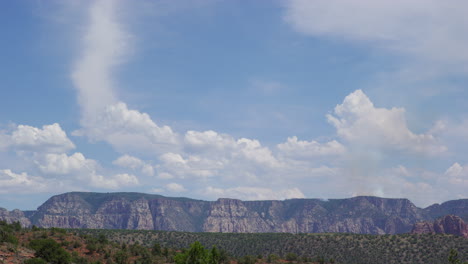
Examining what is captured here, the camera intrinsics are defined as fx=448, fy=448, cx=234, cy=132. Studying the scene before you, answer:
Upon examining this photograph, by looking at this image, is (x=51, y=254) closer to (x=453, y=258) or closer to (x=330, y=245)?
(x=453, y=258)

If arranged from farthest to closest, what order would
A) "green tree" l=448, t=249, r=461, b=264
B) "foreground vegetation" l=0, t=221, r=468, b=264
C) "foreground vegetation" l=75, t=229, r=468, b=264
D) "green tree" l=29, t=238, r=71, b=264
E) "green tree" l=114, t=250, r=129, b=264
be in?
"foreground vegetation" l=75, t=229, r=468, b=264 < "foreground vegetation" l=0, t=221, r=468, b=264 < "green tree" l=448, t=249, r=461, b=264 < "green tree" l=114, t=250, r=129, b=264 < "green tree" l=29, t=238, r=71, b=264

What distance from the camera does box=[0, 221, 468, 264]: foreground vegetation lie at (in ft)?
263

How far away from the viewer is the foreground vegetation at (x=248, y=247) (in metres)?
80.2

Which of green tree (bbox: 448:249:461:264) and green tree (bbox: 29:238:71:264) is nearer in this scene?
green tree (bbox: 29:238:71:264)

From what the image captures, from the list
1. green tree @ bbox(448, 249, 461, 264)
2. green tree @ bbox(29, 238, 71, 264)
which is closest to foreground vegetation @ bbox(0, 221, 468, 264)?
green tree @ bbox(448, 249, 461, 264)

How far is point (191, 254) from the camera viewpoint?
67.1 m

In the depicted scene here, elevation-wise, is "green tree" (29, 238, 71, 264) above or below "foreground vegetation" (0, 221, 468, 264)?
above

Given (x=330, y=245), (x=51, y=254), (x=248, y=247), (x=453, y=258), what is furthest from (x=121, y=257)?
(x=330, y=245)

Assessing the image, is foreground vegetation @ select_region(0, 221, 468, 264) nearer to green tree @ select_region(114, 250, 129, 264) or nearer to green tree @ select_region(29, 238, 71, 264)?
green tree @ select_region(114, 250, 129, 264)

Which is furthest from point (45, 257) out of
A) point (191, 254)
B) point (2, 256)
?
point (191, 254)

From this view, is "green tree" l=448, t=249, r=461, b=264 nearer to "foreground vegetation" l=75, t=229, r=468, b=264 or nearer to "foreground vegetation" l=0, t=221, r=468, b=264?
"foreground vegetation" l=0, t=221, r=468, b=264

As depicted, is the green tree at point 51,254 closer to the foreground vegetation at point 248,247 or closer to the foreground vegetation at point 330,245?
the foreground vegetation at point 248,247

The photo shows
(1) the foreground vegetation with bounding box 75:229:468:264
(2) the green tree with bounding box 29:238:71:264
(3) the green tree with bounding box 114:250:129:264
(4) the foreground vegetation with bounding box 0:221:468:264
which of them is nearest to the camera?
(2) the green tree with bounding box 29:238:71:264

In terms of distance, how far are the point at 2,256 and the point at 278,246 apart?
130m
